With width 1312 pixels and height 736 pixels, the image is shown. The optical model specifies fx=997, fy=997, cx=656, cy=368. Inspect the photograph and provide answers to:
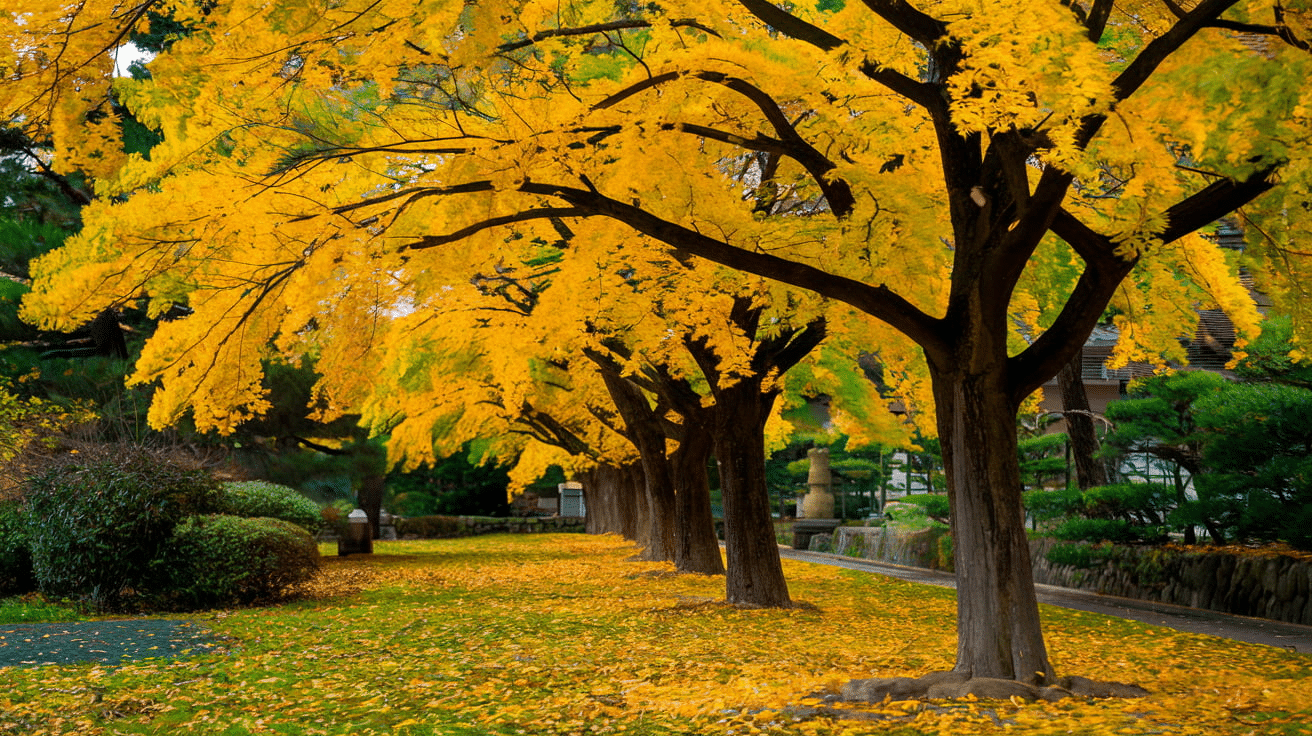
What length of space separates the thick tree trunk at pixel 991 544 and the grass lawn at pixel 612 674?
63cm

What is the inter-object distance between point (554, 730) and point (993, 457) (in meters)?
3.39

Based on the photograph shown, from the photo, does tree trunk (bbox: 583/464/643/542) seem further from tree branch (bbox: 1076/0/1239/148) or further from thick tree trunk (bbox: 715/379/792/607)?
tree branch (bbox: 1076/0/1239/148)

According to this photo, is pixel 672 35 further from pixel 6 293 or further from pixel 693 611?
pixel 6 293

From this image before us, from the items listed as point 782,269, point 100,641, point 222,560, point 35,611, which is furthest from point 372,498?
point 782,269

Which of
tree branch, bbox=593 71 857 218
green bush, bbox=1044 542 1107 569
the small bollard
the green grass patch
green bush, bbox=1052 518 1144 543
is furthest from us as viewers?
the small bollard

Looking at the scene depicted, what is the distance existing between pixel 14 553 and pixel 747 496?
9.40m

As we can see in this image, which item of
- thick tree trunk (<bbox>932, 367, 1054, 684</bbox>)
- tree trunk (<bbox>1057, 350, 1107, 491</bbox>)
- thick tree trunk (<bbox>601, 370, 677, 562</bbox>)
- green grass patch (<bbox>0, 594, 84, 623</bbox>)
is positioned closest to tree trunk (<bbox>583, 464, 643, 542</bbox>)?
thick tree trunk (<bbox>601, 370, 677, 562</bbox>)

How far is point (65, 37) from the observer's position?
534 cm

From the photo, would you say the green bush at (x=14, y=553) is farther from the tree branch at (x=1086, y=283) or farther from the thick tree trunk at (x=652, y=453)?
the tree branch at (x=1086, y=283)

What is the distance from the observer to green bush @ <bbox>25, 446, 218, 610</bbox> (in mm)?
11750

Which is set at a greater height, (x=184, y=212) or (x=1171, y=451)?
(x=184, y=212)

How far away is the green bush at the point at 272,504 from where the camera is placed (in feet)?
53.3

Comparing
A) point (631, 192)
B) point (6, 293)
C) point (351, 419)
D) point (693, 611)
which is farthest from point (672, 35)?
point (351, 419)

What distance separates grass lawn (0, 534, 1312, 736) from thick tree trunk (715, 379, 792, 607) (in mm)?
462
